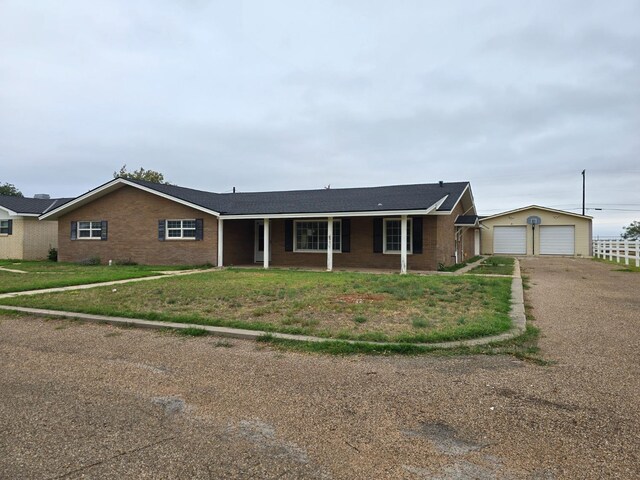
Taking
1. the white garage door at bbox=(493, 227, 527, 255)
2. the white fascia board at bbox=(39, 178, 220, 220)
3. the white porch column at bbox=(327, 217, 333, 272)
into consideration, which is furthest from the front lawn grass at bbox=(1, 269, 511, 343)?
the white garage door at bbox=(493, 227, 527, 255)

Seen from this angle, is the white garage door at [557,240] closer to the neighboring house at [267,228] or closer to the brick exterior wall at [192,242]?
the neighboring house at [267,228]

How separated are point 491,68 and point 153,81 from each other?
13659mm

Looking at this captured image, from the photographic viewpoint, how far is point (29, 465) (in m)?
2.96

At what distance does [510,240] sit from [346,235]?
21128mm

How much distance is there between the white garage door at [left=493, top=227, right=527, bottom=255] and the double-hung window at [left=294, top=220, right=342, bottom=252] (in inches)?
825

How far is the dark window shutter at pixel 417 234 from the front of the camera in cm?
1812

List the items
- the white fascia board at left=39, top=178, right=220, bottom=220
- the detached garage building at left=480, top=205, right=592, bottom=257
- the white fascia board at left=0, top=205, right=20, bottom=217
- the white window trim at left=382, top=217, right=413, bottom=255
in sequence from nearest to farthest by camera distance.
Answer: the white window trim at left=382, top=217, right=413, bottom=255
the white fascia board at left=39, top=178, right=220, bottom=220
the white fascia board at left=0, top=205, right=20, bottom=217
the detached garage building at left=480, top=205, right=592, bottom=257

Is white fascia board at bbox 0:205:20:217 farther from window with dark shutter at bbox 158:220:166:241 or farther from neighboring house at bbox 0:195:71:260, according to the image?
window with dark shutter at bbox 158:220:166:241

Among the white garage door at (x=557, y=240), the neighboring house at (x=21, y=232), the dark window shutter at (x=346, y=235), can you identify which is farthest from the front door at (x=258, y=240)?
the white garage door at (x=557, y=240)

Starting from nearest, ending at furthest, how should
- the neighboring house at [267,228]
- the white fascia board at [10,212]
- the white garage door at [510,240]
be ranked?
the neighboring house at [267,228] → the white fascia board at [10,212] → the white garage door at [510,240]

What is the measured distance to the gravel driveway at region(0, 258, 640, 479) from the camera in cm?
296

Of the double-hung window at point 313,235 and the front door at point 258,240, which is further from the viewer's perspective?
the front door at point 258,240

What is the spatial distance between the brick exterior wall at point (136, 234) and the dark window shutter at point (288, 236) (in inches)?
125

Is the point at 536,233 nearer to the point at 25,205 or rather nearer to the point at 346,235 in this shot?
the point at 346,235
